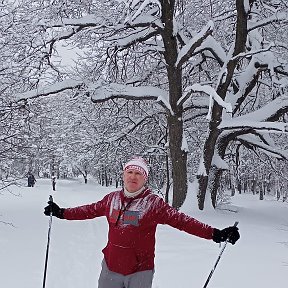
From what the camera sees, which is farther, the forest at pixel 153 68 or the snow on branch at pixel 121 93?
the snow on branch at pixel 121 93

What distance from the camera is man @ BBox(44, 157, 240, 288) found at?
11.9 feet

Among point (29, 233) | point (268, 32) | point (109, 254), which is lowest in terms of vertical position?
point (29, 233)

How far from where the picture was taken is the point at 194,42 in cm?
1185

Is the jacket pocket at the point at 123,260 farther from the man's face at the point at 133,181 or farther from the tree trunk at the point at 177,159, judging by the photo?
the tree trunk at the point at 177,159

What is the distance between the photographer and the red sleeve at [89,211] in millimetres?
3874

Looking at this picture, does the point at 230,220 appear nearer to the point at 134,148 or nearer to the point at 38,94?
the point at 38,94

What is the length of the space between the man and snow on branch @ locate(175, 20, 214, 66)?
8.41 m

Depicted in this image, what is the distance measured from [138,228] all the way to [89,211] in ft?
1.75

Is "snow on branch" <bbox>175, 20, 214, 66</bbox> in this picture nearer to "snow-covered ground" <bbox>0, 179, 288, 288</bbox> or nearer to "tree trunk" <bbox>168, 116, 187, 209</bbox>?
"tree trunk" <bbox>168, 116, 187, 209</bbox>

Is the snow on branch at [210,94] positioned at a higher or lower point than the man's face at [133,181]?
higher

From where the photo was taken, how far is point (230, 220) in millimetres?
12789

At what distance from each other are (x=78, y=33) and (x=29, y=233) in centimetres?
563

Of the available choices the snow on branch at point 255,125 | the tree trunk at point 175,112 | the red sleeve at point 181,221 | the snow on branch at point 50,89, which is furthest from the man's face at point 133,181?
the snow on branch at point 50,89

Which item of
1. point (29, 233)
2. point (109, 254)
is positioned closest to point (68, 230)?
point (29, 233)
